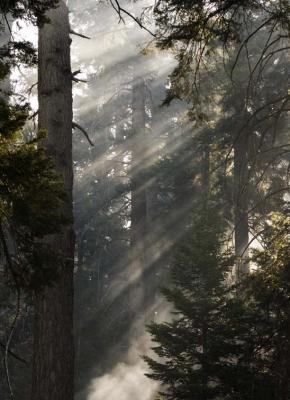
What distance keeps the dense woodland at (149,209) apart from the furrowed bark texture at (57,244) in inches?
0.8

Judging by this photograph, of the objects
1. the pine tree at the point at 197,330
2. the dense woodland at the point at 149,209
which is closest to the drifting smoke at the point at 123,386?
the dense woodland at the point at 149,209

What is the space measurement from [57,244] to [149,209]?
2072 centimetres

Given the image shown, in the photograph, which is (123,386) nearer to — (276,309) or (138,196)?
(138,196)

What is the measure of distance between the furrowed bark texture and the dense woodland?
0.02 m

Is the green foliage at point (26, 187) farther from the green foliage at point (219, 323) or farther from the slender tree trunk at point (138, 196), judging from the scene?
the slender tree trunk at point (138, 196)

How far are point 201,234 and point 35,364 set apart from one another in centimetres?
552

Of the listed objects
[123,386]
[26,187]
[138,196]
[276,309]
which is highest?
[138,196]

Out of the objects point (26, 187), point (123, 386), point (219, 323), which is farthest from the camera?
point (123, 386)

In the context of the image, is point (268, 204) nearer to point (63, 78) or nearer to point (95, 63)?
point (63, 78)

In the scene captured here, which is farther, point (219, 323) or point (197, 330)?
point (197, 330)

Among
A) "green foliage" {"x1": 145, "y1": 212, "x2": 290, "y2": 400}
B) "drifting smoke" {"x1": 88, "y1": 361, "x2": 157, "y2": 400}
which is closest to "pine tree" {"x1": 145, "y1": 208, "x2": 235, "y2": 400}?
"green foliage" {"x1": 145, "y1": 212, "x2": 290, "y2": 400}

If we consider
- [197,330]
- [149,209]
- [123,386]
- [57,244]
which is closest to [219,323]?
[197,330]

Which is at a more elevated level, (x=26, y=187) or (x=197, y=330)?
(x=197, y=330)

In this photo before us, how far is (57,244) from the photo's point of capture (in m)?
6.51
